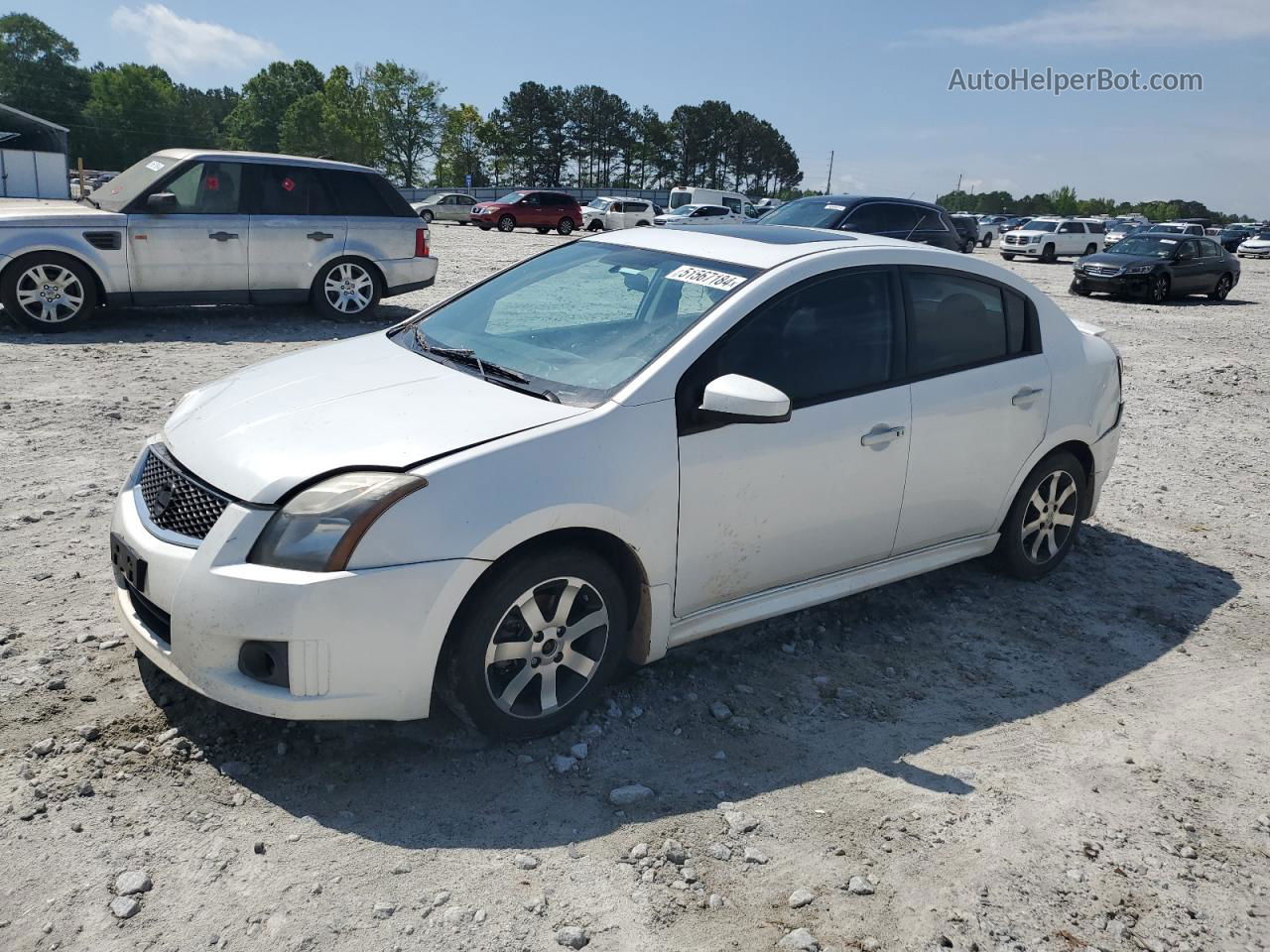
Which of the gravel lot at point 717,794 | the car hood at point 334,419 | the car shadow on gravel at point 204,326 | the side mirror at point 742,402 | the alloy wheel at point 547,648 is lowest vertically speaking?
the gravel lot at point 717,794

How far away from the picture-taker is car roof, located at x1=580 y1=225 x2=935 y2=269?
4.10m

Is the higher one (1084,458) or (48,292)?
(48,292)

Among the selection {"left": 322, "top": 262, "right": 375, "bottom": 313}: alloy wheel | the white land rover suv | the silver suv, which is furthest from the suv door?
the white land rover suv

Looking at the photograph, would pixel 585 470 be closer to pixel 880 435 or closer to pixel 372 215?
pixel 880 435

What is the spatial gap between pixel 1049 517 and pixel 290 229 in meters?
8.51

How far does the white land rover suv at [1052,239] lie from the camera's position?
119 feet

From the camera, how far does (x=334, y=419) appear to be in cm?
336

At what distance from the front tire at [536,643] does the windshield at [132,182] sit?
8.67 m

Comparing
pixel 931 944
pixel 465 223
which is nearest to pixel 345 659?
pixel 931 944

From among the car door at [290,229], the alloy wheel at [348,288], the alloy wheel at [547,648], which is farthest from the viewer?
the alloy wheel at [348,288]

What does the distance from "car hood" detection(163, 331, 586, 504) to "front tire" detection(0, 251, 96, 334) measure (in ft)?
22.7

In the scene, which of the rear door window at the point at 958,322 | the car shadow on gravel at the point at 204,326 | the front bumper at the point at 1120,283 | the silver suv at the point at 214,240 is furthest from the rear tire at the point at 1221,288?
the rear door window at the point at 958,322

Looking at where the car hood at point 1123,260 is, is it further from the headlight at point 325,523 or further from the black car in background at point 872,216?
the headlight at point 325,523

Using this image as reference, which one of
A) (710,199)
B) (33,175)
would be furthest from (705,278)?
(33,175)
